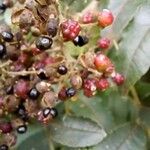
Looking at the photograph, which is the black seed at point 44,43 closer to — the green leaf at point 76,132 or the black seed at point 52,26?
the black seed at point 52,26

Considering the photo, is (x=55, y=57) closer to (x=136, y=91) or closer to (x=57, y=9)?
(x=57, y=9)

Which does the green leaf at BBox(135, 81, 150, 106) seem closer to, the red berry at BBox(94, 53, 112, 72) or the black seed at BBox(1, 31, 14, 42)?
the red berry at BBox(94, 53, 112, 72)

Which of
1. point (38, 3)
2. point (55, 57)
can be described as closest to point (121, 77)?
point (55, 57)

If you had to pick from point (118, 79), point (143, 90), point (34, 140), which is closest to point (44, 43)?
point (118, 79)

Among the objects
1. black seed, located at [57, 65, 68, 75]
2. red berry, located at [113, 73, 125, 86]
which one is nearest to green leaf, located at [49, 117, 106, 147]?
red berry, located at [113, 73, 125, 86]

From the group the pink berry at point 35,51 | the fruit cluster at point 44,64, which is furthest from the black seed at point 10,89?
the pink berry at point 35,51
